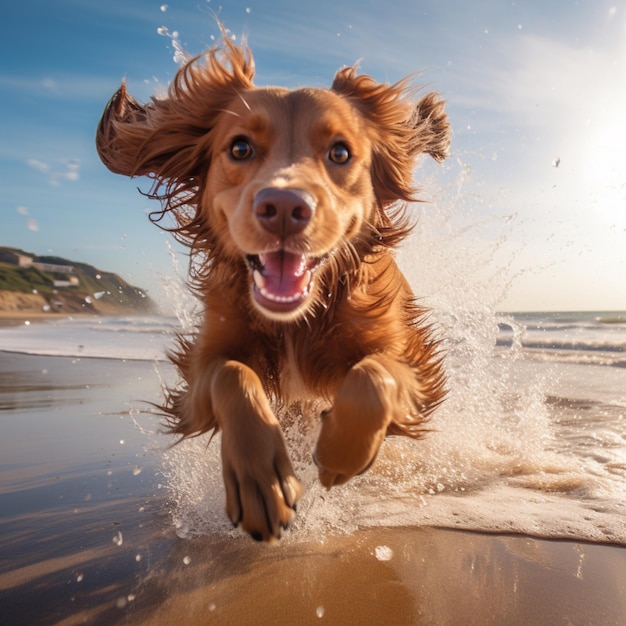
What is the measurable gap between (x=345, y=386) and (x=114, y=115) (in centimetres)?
196

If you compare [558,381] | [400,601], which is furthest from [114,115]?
[558,381]

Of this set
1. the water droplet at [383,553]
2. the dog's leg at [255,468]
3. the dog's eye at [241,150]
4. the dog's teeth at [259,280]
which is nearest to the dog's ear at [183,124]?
the dog's eye at [241,150]

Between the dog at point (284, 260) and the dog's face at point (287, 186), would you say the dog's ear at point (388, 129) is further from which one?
the dog's face at point (287, 186)

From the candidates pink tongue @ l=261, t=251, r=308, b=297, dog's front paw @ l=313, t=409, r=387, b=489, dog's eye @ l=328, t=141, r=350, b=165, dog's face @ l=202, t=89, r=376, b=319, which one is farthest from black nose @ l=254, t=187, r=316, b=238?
dog's front paw @ l=313, t=409, r=387, b=489

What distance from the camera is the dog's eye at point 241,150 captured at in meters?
2.39

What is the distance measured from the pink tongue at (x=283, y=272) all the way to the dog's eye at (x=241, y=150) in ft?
1.41

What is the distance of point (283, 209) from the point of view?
1.98 metres

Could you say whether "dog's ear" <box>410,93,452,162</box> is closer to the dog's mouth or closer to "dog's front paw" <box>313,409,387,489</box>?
the dog's mouth

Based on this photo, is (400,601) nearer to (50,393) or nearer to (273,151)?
(273,151)

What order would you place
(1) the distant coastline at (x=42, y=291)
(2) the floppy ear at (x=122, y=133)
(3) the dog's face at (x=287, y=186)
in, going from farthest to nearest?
(1) the distant coastline at (x=42, y=291) < (2) the floppy ear at (x=122, y=133) < (3) the dog's face at (x=287, y=186)

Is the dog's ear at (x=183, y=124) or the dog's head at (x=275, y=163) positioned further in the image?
the dog's ear at (x=183, y=124)

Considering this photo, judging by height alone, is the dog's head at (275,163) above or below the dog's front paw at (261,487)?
above

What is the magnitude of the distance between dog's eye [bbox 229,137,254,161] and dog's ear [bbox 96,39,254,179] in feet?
1.18

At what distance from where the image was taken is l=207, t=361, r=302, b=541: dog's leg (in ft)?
5.82
